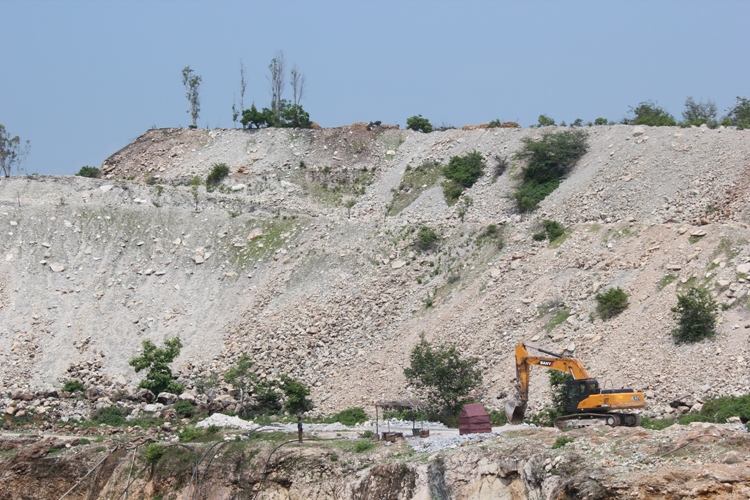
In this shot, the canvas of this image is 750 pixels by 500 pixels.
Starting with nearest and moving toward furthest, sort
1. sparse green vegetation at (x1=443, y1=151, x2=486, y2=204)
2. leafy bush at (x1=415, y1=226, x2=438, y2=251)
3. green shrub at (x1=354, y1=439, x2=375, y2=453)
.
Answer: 1. green shrub at (x1=354, y1=439, x2=375, y2=453)
2. leafy bush at (x1=415, y1=226, x2=438, y2=251)
3. sparse green vegetation at (x1=443, y1=151, x2=486, y2=204)

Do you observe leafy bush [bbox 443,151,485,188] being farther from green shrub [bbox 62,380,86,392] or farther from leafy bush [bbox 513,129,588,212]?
green shrub [bbox 62,380,86,392]

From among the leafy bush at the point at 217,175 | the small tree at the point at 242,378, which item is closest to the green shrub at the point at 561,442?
the small tree at the point at 242,378

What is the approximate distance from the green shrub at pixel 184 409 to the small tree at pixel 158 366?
201 centimetres

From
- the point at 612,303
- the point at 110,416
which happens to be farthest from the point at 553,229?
the point at 110,416

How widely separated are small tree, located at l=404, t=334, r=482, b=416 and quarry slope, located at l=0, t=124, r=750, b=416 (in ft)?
3.42

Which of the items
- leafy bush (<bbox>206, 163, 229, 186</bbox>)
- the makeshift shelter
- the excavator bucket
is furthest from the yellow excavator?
leafy bush (<bbox>206, 163, 229, 186</bbox>)

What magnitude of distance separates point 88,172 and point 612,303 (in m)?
40.6

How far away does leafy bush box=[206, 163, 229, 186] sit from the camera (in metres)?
59.5

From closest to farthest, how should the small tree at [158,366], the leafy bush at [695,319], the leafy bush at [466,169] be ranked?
the leafy bush at [695,319]
the small tree at [158,366]
the leafy bush at [466,169]

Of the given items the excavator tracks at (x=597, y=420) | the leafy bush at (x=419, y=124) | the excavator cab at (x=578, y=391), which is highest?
the leafy bush at (x=419, y=124)

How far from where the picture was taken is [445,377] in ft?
110

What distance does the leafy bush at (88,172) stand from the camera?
6384 centimetres

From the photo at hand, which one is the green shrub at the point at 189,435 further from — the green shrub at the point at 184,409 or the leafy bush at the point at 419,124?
the leafy bush at the point at 419,124

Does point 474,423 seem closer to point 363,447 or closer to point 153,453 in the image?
point 363,447
